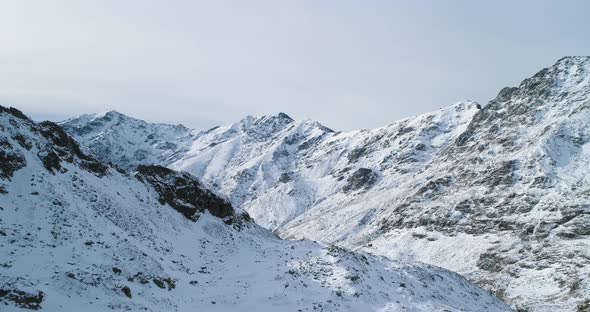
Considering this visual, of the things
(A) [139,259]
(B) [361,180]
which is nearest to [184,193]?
(A) [139,259]

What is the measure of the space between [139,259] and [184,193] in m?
20.9

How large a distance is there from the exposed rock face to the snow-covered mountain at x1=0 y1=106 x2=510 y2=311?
1.10 feet

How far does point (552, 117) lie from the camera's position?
14350cm

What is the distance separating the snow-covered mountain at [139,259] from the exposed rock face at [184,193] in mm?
335

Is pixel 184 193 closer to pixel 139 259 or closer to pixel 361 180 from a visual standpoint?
pixel 139 259

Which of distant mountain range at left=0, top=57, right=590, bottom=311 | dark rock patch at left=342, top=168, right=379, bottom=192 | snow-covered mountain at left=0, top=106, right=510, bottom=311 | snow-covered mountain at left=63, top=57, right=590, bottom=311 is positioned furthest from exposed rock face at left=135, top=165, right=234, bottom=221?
dark rock patch at left=342, top=168, right=379, bottom=192

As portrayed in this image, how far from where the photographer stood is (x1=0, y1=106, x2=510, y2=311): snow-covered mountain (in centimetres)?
2856

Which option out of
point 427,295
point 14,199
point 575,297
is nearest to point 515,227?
point 575,297

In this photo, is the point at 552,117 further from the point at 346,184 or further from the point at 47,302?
the point at 47,302

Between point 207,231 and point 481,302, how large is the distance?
26.1m

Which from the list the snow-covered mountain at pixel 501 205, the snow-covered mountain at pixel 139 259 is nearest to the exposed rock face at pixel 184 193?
the snow-covered mountain at pixel 139 259

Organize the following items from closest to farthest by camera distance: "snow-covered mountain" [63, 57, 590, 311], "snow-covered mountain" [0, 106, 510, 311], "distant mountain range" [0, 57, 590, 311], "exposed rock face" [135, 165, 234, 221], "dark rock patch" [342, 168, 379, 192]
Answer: "snow-covered mountain" [0, 106, 510, 311] → "distant mountain range" [0, 57, 590, 311] → "exposed rock face" [135, 165, 234, 221] → "snow-covered mountain" [63, 57, 590, 311] → "dark rock patch" [342, 168, 379, 192]

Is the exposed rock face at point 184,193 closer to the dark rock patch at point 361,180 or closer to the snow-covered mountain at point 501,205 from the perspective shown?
the snow-covered mountain at point 501,205

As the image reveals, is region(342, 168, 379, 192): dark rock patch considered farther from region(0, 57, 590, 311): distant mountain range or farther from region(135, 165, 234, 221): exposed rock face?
region(135, 165, 234, 221): exposed rock face
